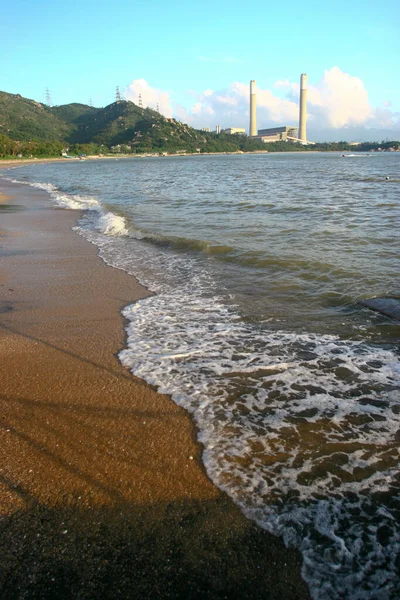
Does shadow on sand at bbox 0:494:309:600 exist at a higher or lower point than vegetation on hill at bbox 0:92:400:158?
lower

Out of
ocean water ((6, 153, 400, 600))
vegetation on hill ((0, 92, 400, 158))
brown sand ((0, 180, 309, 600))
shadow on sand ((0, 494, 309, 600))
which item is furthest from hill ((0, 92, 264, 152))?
shadow on sand ((0, 494, 309, 600))

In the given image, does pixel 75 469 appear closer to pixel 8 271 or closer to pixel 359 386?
pixel 359 386

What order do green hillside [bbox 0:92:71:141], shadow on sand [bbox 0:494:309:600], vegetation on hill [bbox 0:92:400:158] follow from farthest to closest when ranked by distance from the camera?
vegetation on hill [bbox 0:92:400:158]
green hillside [bbox 0:92:71:141]
shadow on sand [bbox 0:494:309:600]

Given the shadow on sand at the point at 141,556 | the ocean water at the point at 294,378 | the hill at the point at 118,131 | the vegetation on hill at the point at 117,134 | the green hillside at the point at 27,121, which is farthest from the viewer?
the hill at the point at 118,131

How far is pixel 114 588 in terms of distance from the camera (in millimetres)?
1937

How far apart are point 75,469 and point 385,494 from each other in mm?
2072

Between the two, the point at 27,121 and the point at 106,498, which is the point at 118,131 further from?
the point at 106,498

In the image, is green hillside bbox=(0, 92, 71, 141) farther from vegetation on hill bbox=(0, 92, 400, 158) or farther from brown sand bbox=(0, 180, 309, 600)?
brown sand bbox=(0, 180, 309, 600)

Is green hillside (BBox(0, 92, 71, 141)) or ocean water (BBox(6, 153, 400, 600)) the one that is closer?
ocean water (BBox(6, 153, 400, 600))

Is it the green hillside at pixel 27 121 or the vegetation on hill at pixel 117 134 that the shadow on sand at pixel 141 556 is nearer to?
the vegetation on hill at pixel 117 134

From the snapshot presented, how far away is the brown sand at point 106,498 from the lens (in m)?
1.97

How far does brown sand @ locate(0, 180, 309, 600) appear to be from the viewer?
1975 millimetres

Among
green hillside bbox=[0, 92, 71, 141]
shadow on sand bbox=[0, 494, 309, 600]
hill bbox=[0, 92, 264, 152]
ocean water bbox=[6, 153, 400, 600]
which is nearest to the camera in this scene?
shadow on sand bbox=[0, 494, 309, 600]

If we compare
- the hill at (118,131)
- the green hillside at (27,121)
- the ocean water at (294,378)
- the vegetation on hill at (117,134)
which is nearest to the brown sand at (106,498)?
the ocean water at (294,378)
